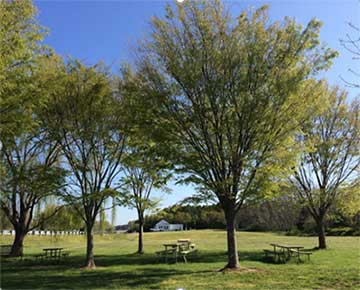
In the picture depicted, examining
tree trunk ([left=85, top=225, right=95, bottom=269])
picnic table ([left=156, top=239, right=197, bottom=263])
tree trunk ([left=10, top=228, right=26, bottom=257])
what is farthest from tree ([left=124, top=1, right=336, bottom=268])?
tree trunk ([left=10, top=228, right=26, bottom=257])

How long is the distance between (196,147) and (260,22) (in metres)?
5.11

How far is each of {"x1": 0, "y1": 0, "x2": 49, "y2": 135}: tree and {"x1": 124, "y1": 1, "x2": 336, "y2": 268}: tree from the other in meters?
4.03

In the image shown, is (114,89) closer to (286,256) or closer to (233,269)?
(233,269)

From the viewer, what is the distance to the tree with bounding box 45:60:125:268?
16.2 meters

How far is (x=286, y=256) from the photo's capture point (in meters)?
17.2

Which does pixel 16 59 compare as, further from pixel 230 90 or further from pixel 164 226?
pixel 164 226

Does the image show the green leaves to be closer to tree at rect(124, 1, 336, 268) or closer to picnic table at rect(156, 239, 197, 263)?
tree at rect(124, 1, 336, 268)

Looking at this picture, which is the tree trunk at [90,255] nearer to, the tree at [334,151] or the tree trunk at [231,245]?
the tree trunk at [231,245]

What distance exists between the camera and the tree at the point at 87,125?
637 inches

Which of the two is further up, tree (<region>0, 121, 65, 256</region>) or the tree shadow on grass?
tree (<region>0, 121, 65, 256</region>)

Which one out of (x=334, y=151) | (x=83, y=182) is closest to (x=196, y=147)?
(x=83, y=182)

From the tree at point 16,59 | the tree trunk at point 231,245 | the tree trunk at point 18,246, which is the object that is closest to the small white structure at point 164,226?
the tree trunk at point 18,246

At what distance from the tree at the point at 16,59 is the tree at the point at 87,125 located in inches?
152

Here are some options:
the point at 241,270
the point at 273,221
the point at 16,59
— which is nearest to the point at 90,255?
the point at 241,270
